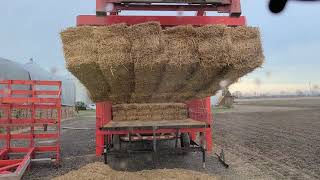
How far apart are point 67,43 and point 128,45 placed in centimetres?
98

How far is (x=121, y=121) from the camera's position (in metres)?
8.94

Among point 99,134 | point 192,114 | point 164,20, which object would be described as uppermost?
point 164,20

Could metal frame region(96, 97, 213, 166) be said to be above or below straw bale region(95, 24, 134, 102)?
below

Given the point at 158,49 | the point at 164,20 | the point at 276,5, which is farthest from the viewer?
the point at 164,20

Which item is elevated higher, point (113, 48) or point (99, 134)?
point (113, 48)

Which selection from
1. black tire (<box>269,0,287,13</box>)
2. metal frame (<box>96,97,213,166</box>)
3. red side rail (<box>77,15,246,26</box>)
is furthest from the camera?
metal frame (<box>96,97,213,166</box>)

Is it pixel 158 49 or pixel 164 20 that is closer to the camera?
pixel 158 49

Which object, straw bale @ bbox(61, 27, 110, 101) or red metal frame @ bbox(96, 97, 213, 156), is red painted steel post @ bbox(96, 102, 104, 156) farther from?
straw bale @ bbox(61, 27, 110, 101)

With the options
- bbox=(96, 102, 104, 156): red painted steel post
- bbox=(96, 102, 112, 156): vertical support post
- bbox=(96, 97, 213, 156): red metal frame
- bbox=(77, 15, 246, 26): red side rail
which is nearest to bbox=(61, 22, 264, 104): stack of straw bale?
bbox=(77, 15, 246, 26): red side rail

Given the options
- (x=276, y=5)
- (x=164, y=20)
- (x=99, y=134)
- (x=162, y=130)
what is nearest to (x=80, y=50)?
(x=164, y=20)

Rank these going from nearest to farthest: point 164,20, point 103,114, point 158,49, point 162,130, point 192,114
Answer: point 158,49
point 164,20
point 162,130
point 103,114
point 192,114

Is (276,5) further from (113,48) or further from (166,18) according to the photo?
(166,18)

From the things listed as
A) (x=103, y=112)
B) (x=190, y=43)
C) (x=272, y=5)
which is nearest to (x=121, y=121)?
(x=103, y=112)

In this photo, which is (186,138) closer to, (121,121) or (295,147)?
(121,121)
